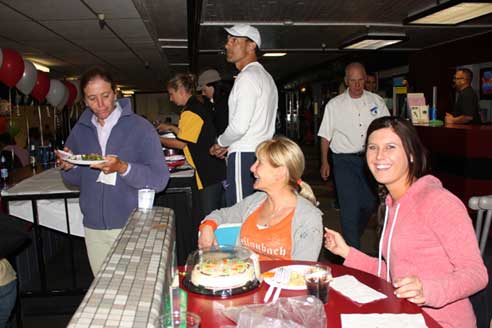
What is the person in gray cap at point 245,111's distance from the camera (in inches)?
127

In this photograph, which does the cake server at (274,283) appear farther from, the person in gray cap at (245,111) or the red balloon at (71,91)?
the red balloon at (71,91)

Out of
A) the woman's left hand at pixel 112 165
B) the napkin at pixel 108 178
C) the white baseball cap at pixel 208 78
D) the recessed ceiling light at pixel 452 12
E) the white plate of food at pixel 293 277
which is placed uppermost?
the recessed ceiling light at pixel 452 12

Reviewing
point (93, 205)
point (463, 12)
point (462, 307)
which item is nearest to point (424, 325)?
point (462, 307)

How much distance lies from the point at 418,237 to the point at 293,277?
1.57ft

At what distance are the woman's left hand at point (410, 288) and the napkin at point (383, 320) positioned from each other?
77 mm

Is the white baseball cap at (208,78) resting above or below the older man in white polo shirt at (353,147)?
above

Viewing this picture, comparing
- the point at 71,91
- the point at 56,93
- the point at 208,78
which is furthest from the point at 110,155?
the point at 71,91

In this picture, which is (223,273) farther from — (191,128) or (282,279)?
(191,128)

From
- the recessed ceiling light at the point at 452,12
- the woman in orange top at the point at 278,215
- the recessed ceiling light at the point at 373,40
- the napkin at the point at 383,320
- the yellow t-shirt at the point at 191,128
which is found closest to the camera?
the napkin at the point at 383,320

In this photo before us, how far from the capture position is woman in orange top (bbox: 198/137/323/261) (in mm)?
2098

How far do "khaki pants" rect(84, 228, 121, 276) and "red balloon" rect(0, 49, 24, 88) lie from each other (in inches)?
174

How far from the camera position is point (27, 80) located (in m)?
6.87

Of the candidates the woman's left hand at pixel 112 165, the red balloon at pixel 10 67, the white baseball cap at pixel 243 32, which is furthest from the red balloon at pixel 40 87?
the woman's left hand at pixel 112 165

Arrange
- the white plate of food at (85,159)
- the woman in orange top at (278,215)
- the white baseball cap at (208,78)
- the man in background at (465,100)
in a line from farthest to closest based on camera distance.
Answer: the man in background at (465,100) < the white baseball cap at (208,78) < the white plate of food at (85,159) < the woman in orange top at (278,215)
